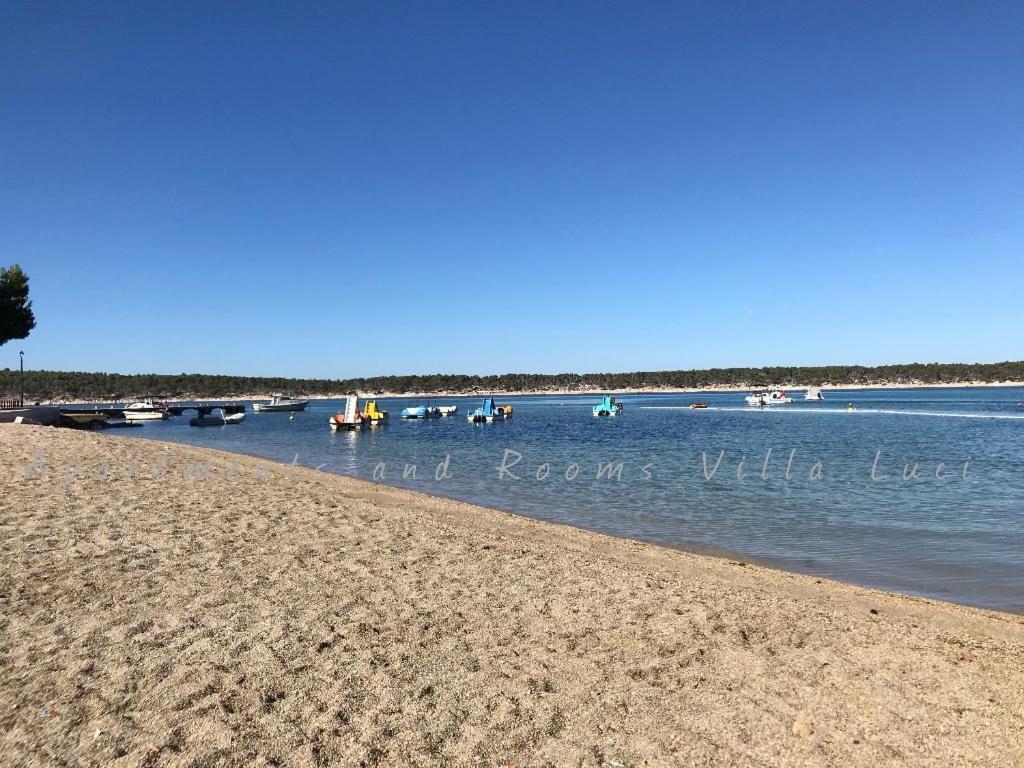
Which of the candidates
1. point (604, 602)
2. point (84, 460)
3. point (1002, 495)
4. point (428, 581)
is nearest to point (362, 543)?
point (428, 581)

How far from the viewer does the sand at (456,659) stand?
415cm

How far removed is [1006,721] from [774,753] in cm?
191

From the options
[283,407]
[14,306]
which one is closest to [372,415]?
[14,306]

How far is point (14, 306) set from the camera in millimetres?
41750

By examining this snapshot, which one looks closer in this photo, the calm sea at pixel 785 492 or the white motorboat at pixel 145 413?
the calm sea at pixel 785 492

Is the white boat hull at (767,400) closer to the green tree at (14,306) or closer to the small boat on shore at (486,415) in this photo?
the small boat on shore at (486,415)

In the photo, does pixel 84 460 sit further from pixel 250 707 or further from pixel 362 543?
pixel 250 707

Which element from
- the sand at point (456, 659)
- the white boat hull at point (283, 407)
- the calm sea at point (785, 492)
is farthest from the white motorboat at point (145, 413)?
the sand at point (456, 659)

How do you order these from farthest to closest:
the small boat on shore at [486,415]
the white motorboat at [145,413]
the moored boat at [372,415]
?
the white motorboat at [145,413] → the small boat on shore at [486,415] → the moored boat at [372,415]

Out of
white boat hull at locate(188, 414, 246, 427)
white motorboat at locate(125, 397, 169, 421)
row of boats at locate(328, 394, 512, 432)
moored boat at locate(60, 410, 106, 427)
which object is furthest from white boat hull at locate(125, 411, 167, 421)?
row of boats at locate(328, 394, 512, 432)

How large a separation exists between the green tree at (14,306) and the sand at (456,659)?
1596 inches

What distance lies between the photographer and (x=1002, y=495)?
17828 mm

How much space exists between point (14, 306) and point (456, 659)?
48975mm

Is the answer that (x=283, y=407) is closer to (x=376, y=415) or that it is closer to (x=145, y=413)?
(x=145, y=413)
